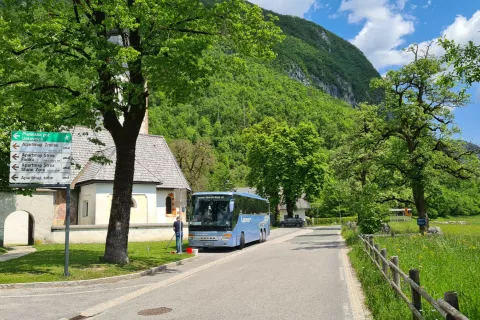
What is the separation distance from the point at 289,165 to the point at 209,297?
5129 centimetres

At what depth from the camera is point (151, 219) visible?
120 feet

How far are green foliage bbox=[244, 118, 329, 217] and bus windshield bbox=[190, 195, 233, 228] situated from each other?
35.3 meters

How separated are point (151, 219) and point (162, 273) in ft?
69.4

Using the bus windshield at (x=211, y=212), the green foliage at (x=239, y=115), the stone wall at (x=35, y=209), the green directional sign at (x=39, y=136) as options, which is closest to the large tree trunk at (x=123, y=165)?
the green directional sign at (x=39, y=136)

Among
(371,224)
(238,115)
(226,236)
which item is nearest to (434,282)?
(371,224)

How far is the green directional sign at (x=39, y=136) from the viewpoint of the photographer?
13824 millimetres

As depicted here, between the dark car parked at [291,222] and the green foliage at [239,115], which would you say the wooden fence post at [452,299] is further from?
the green foliage at [239,115]

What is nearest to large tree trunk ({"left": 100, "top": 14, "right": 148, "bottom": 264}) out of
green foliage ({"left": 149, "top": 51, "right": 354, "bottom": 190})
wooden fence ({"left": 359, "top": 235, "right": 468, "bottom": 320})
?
wooden fence ({"left": 359, "top": 235, "right": 468, "bottom": 320})

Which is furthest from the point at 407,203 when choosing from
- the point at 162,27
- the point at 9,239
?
the point at 9,239

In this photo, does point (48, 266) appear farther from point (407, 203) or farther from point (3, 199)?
point (407, 203)

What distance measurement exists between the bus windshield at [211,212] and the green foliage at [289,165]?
35.3 m

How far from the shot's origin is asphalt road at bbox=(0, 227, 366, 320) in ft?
28.9

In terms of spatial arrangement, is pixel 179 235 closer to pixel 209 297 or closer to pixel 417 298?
pixel 209 297

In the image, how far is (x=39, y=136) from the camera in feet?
46.3
